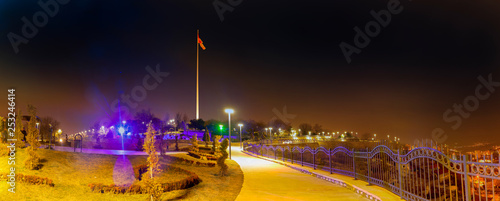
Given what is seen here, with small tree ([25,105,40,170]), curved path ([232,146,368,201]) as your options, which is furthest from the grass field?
curved path ([232,146,368,201])

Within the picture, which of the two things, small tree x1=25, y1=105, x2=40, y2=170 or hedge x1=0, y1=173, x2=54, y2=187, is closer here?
hedge x1=0, y1=173, x2=54, y2=187

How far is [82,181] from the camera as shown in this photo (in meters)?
12.1

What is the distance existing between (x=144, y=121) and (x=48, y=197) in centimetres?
6531

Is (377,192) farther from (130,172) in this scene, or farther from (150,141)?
(130,172)

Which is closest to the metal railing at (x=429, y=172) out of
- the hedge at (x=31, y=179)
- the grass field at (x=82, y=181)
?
the grass field at (x=82, y=181)

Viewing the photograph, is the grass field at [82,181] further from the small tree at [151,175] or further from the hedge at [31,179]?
the small tree at [151,175]

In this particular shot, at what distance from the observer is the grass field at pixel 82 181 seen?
9.99m

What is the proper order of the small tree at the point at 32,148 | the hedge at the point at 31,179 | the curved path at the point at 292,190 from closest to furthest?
the curved path at the point at 292,190
the hedge at the point at 31,179
the small tree at the point at 32,148

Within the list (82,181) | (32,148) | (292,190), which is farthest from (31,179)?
(292,190)

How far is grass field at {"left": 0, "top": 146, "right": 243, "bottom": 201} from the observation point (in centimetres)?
999

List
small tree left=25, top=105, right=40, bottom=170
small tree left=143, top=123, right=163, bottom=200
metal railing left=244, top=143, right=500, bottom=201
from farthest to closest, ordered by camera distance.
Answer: small tree left=25, top=105, right=40, bottom=170 < small tree left=143, top=123, right=163, bottom=200 < metal railing left=244, top=143, right=500, bottom=201

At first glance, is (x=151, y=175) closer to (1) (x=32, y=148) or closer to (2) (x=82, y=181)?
(2) (x=82, y=181)

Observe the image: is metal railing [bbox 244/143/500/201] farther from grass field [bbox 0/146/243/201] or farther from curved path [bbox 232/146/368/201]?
grass field [bbox 0/146/243/201]

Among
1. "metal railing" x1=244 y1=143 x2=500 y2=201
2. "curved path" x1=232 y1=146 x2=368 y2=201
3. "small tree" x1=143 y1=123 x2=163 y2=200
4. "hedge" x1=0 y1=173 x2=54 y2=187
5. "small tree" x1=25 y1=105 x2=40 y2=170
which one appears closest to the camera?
"metal railing" x1=244 y1=143 x2=500 y2=201
